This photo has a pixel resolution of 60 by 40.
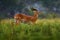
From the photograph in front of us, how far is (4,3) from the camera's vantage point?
165 inches

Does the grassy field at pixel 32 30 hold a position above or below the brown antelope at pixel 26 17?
below

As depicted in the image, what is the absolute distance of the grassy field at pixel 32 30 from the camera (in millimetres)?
4047

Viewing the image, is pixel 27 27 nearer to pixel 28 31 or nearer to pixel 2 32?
pixel 28 31

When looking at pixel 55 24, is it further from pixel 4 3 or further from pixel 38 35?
pixel 4 3

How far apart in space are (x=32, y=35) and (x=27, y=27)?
0.38ft

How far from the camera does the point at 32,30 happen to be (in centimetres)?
409

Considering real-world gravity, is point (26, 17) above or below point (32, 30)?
above

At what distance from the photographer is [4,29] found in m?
4.09

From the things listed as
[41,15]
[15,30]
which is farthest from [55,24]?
[15,30]

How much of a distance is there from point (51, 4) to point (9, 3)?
515 mm

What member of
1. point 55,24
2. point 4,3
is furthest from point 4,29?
point 55,24

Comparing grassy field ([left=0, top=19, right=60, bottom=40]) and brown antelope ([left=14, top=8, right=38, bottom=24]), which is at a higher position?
brown antelope ([left=14, top=8, right=38, bottom=24])

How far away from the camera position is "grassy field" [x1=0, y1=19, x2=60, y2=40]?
405 centimetres

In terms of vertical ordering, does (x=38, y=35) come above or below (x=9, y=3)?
below
